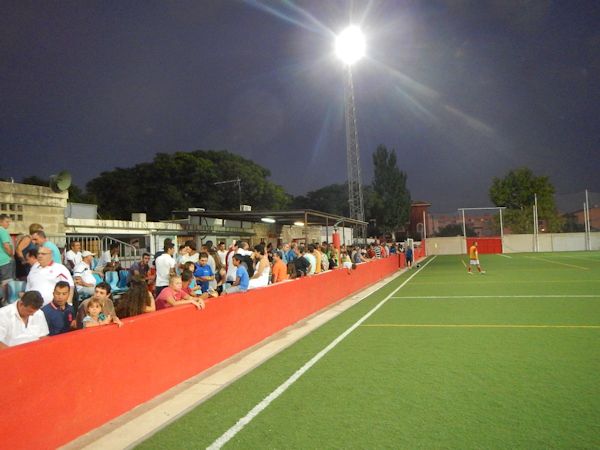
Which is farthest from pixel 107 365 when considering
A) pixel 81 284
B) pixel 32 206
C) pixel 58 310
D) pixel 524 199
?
pixel 524 199

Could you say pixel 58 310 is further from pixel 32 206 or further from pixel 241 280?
pixel 32 206

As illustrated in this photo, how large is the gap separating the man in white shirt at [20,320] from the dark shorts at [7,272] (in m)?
2.17

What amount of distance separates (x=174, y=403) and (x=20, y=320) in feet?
6.18

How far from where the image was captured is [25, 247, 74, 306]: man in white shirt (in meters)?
6.07

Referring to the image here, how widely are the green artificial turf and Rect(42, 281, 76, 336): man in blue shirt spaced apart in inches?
77.3

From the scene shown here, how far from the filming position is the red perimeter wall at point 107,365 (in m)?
3.75

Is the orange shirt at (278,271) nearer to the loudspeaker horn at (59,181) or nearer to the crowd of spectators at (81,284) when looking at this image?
the crowd of spectators at (81,284)

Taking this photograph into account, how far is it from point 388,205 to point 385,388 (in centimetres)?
7521

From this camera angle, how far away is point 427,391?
5.62 m

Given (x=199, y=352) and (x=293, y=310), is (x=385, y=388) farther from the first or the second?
(x=293, y=310)

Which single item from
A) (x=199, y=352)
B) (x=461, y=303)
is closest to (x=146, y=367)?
(x=199, y=352)

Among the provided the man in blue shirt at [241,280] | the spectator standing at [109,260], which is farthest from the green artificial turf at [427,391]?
the spectator standing at [109,260]

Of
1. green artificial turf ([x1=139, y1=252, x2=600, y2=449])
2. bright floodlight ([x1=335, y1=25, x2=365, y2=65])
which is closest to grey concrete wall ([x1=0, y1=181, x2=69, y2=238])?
green artificial turf ([x1=139, y1=252, x2=600, y2=449])

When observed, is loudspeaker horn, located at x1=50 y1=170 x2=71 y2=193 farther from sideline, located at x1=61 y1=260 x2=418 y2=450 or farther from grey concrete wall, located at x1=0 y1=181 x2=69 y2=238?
sideline, located at x1=61 y1=260 x2=418 y2=450
